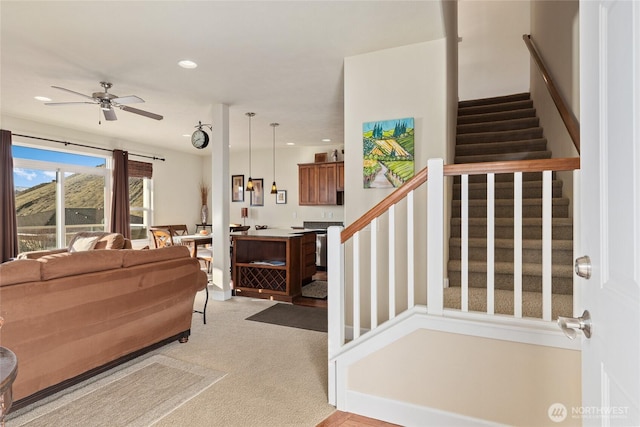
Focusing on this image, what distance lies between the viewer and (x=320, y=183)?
7.11m

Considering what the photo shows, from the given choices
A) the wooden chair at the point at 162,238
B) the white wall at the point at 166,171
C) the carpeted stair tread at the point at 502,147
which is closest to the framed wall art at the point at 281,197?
the white wall at the point at 166,171

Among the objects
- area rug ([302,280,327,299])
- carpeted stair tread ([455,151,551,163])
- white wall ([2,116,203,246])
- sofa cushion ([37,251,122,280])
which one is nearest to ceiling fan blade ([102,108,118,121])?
sofa cushion ([37,251,122,280])

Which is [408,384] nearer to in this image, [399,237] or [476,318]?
[476,318]

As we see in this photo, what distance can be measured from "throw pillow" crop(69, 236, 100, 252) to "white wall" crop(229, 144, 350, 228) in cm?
397

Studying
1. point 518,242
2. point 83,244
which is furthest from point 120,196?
point 518,242

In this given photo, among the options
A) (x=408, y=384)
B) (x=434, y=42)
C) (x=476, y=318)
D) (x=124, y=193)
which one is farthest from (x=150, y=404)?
(x=124, y=193)

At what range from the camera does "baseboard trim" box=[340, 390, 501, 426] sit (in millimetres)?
1768

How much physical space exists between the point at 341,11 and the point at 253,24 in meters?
0.69

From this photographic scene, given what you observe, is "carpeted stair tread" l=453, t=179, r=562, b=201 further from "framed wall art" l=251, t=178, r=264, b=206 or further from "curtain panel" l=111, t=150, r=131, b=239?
"curtain panel" l=111, t=150, r=131, b=239

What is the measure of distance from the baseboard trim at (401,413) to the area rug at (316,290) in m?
2.63

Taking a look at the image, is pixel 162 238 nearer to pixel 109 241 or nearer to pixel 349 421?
pixel 109 241

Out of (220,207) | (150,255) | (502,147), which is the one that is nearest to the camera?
(150,255)

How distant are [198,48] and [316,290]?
3.47m

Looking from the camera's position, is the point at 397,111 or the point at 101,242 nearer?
the point at 397,111
